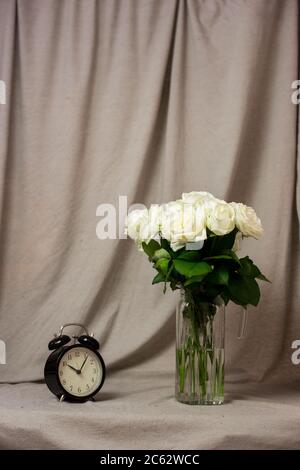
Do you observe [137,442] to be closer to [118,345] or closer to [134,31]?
[118,345]

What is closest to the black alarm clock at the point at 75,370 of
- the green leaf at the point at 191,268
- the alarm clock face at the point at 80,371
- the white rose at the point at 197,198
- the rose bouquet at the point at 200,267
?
the alarm clock face at the point at 80,371

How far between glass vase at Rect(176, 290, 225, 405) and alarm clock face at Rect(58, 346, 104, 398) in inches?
7.8

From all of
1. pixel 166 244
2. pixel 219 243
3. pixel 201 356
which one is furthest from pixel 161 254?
pixel 201 356

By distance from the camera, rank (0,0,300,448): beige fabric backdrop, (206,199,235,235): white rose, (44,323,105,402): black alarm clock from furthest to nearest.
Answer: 1. (0,0,300,448): beige fabric backdrop
2. (44,323,105,402): black alarm clock
3. (206,199,235,235): white rose

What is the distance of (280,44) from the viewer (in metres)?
1.89

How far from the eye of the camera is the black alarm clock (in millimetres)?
1575

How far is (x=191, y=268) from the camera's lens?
1498mm

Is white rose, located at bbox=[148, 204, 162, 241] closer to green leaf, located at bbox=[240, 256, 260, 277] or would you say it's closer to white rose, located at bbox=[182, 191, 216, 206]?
white rose, located at bbox=[182, 191, 216, 206]

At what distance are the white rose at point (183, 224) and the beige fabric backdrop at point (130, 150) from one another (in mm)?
375

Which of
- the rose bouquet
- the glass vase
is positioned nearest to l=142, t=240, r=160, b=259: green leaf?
the rose bouquet

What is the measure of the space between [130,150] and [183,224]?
47 centimetres

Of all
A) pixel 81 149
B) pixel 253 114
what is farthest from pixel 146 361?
pixel 253 114

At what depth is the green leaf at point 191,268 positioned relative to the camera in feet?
4.87

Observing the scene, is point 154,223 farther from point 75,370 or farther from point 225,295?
point 75,370
